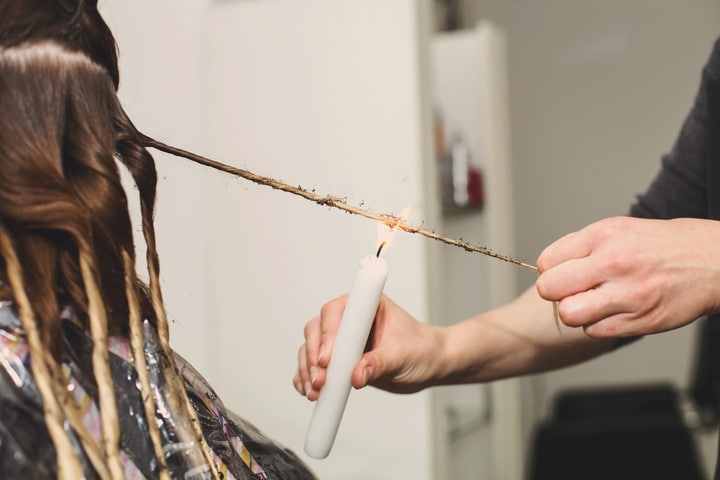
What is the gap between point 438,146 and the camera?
171cm

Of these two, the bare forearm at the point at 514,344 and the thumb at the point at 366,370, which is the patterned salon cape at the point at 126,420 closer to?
the thumb at the point at 366,370

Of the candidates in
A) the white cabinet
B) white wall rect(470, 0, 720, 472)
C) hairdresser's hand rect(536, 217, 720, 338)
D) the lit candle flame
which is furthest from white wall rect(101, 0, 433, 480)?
white wall rect(470, 0, 720, 472)

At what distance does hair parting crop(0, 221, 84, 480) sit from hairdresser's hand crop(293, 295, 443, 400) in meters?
0.26

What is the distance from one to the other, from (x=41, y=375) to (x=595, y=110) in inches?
76.3

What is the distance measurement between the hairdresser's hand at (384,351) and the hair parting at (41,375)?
263 millimetres

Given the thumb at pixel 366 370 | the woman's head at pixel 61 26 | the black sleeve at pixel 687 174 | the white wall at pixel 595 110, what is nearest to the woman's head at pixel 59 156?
the woman's head at pixel 61 26

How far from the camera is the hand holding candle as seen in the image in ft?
1.95

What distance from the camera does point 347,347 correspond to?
0.63 metres

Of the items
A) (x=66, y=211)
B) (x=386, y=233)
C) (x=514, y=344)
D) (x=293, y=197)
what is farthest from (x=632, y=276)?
(x=293, y=197)

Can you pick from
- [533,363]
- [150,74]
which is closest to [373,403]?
[533,363]

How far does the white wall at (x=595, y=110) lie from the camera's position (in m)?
1.70

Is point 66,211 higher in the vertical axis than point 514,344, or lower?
higher

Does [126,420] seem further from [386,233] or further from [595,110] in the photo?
[595,110]

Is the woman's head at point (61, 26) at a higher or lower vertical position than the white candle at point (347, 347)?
higher
